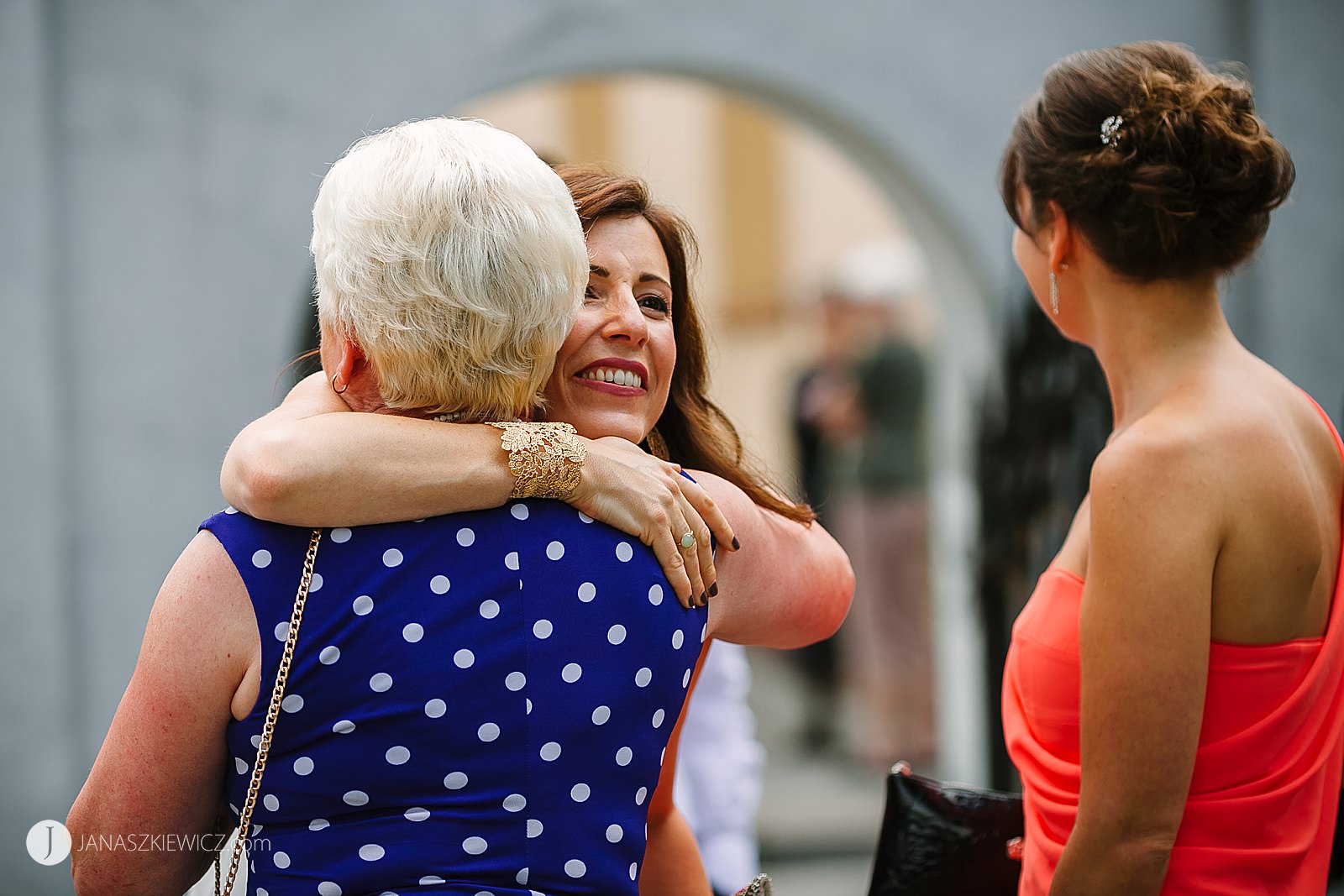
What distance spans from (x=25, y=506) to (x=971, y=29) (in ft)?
11.0

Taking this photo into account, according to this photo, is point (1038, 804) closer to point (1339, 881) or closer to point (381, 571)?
point (1339, 881)

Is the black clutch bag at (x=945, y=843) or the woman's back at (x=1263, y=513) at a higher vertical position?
the woman's back at (x=1263, y=513)

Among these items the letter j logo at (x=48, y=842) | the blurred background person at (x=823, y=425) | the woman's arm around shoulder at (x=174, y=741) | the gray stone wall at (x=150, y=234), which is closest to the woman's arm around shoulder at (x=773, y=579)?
the woman's arm around shoulder at (x=174, y=741)

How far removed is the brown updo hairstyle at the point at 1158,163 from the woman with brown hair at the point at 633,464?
58 cm

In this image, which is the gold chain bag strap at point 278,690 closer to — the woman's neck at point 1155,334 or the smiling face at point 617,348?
the smiling face at point 617,348

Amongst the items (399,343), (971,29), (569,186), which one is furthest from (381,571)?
(971,29)

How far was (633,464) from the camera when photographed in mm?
1611

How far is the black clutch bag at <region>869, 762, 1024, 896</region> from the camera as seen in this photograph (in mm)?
2145

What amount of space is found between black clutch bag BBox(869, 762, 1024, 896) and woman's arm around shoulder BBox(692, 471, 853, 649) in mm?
424

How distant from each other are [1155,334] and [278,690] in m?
1.30

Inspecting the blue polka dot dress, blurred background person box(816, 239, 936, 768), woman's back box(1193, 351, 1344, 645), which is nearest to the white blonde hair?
the blue polka dot dress

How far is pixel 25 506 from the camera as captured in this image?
11.8 ft

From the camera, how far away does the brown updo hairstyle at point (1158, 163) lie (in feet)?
6.02

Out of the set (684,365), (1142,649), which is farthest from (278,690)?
(1142,649)
